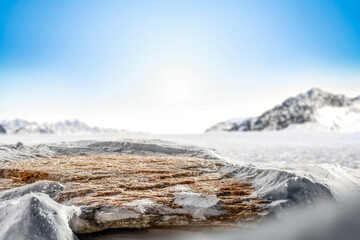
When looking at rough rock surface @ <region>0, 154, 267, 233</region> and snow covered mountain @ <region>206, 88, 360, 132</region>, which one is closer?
rough rock surface @ <region>0, 154, 267, 233</region>

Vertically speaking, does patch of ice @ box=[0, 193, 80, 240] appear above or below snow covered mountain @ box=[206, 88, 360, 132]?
below

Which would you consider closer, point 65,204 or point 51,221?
point 51,221

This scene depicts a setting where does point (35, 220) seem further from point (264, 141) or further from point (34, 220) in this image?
point (264, 141)

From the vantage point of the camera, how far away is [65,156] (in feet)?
14.0

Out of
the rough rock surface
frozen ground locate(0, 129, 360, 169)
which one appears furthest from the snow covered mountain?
the rough rock surface

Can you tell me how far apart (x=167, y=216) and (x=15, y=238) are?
99 cm

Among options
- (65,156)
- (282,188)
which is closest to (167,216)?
(282,188)

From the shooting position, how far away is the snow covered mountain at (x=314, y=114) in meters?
68.7

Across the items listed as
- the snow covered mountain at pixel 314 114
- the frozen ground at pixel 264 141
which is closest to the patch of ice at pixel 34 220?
the frozen ground at pixel 264 141

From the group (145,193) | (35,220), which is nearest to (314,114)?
(145,193)

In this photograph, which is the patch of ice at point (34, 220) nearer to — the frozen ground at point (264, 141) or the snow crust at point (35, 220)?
the snow crust at point (35, 220)

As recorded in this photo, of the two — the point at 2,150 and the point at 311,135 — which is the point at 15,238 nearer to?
the point at 2,150

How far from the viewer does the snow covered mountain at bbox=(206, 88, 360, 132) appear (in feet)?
225

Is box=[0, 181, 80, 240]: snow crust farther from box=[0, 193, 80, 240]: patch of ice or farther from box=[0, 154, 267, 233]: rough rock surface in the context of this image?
box=[0, 154, 267, 233]: rough rock surface
